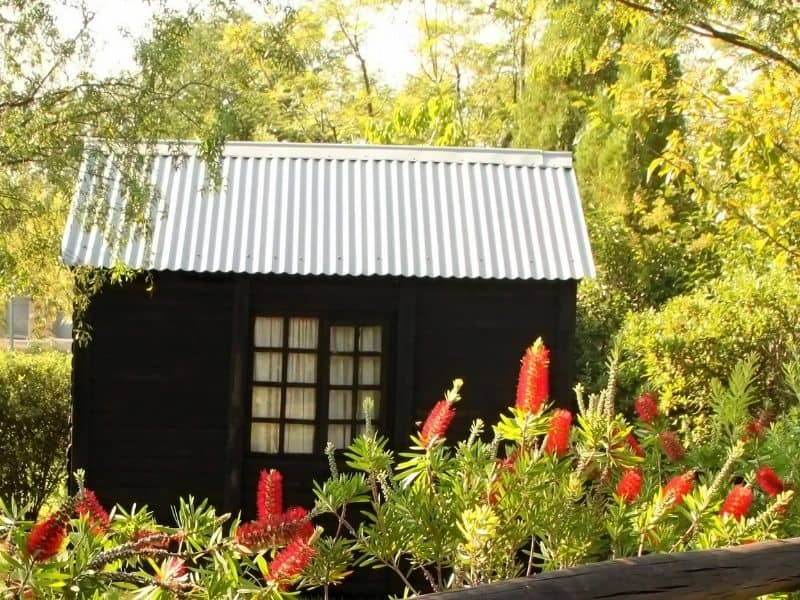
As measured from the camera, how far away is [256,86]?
679 centimetres

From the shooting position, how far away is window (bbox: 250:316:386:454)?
8.54 meters

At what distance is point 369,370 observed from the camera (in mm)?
8570

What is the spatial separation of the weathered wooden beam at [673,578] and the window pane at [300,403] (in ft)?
20.0

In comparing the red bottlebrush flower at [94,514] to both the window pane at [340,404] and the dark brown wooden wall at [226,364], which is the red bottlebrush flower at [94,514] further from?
the window pane at [340,404]

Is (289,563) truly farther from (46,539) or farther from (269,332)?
(269,332)

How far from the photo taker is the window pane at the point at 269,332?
852cm

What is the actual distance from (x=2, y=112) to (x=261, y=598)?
486 cm

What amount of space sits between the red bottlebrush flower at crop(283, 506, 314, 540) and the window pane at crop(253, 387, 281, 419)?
20.6 feet

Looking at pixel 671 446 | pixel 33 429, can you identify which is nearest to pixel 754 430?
pixel 671 446

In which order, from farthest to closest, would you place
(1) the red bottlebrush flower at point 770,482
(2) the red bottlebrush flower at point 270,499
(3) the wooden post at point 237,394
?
1. (3) the wooden post at point 237,394
2. (1) the red bottlebrush flower at point 770,482
3. (2) the red bottlebrush flower at point 270,499

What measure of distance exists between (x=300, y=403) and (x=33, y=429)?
146 inches

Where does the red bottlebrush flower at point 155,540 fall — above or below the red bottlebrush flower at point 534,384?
below

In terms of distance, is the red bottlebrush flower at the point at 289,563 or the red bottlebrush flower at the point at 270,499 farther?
the red bottlebrush flower at the point at 270,499

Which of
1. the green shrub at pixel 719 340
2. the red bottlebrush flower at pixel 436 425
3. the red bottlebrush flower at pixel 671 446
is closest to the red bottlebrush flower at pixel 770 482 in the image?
the red bottlebrush flower at pixel 671 446
